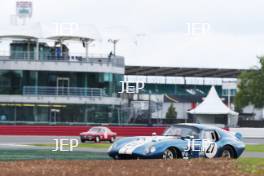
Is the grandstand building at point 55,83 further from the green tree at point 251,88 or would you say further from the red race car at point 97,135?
the red race car at point 97,135

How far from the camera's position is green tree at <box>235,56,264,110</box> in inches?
3561

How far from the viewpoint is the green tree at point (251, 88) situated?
297 feet

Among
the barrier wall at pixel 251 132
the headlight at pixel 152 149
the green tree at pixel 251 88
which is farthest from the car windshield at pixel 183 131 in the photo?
the green tree at pixel 251 88

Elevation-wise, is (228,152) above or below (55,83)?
below

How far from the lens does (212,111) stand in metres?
71.2

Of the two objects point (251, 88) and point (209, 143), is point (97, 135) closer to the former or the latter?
point (209, 143)

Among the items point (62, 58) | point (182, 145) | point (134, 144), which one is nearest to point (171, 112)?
point (62, 58)

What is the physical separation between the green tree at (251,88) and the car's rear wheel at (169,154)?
70.7 meters

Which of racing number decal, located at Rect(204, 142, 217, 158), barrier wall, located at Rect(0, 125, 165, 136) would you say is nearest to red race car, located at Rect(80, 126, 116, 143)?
barrier wall, located at Rect(0, 125, 165, 136)

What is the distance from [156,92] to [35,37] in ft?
117

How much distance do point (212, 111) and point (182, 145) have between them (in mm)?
50660

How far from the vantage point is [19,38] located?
7881cm

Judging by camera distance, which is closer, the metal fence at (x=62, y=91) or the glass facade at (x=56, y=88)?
the glass facade at (x=56, y=88)

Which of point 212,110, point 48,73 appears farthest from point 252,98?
point 48,73
